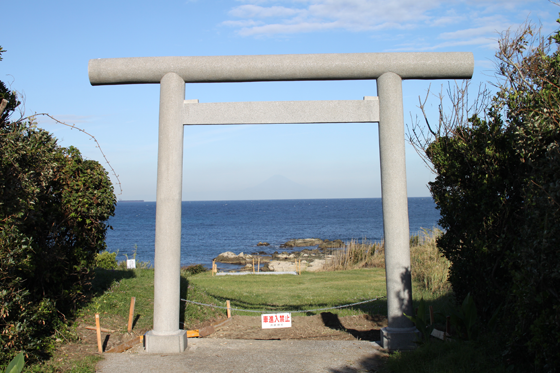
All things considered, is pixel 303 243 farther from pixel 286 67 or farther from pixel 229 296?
pixel 286 67

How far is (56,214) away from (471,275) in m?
7.52

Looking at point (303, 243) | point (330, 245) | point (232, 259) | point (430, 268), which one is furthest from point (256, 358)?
point (303, 243)

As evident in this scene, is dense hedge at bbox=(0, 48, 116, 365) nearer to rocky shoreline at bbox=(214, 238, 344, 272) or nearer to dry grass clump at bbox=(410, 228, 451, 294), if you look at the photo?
dry grass clump at bbox=(410, 228, 451, 294)

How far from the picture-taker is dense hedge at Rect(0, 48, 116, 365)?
5480 mm

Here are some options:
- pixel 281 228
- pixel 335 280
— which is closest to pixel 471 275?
pixel 335 280

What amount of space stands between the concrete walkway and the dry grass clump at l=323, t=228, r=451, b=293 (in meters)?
2.55

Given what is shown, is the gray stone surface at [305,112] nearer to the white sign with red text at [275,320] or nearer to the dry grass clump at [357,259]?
the white sign with red text at [275,320]

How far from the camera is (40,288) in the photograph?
741 cm

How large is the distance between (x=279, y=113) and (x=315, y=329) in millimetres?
4604

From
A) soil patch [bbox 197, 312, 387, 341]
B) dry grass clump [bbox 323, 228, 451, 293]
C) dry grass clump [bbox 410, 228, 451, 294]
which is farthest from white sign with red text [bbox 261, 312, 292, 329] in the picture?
dry grass clump [bbox 410, 228, 451, 294]

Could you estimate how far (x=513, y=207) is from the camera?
6500 millimetres

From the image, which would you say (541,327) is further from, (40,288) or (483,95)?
(40,288)

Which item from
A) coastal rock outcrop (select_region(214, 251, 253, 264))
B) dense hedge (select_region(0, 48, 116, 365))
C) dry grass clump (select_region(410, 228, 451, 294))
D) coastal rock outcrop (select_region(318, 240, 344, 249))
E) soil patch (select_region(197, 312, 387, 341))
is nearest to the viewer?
dense hedge (select_region(0, 48, 116, 365))

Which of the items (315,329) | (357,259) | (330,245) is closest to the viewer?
(315,329)
